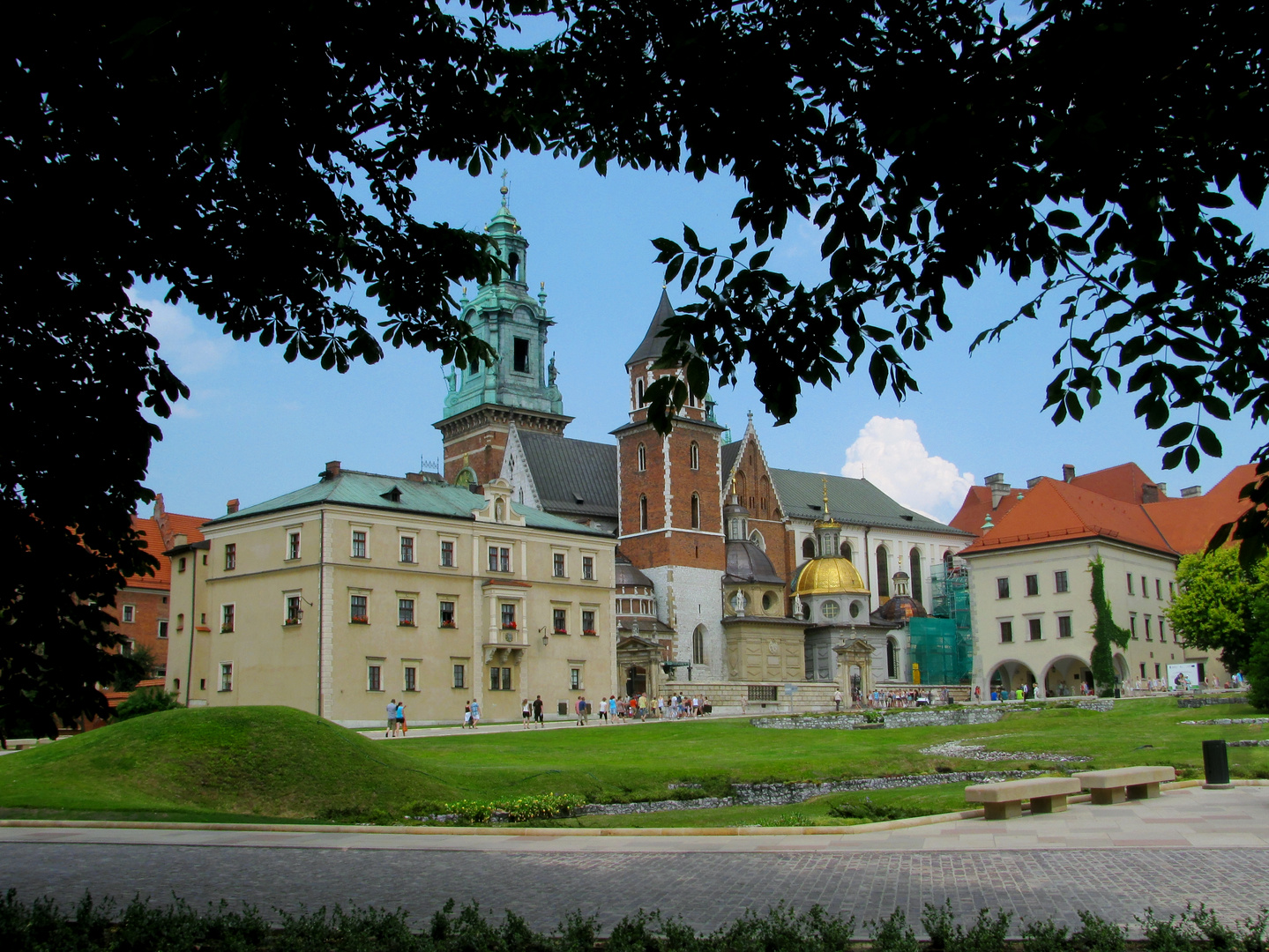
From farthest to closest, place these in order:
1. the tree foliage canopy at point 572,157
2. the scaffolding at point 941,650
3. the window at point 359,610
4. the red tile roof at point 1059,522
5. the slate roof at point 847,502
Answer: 1. the slate roof at point 847,502
2. the scaffolding at point 941,650
3. the red tile roof at point 1059,522
4. the window at point 359,610
5. the tree foliage canopy at point 572,157

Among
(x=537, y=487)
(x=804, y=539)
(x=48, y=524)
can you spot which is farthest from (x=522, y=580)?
(x=48, y=524)

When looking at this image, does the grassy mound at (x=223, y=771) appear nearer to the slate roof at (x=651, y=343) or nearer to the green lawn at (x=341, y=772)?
the green lawn at (x=341, y=772)

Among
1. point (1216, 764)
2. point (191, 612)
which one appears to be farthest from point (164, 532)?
point (1216, 764)

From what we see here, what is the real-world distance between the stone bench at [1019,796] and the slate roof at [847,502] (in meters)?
76.5

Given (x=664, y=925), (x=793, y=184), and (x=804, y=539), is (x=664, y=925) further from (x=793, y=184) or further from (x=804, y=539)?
(x=804, y=539)

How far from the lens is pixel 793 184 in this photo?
7.92m

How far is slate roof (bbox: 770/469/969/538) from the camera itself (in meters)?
97.9

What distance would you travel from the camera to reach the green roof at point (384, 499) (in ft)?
171

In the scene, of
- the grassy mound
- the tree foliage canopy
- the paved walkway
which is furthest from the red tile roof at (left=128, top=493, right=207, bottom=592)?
the tree foliage canopy

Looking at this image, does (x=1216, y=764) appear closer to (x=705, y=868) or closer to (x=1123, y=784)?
(x=1123, y=784)

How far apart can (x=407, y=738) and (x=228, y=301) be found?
29762 millimetres

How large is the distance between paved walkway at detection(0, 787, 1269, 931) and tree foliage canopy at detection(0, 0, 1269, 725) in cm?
356

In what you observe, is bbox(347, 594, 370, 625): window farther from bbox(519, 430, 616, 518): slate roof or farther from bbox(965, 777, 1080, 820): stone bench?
bbox(965, 777, 1080, 820): stone bench

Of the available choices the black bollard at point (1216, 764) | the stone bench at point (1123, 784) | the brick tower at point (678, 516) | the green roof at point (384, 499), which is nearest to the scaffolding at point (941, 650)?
the brick tower at point (678, 516)
